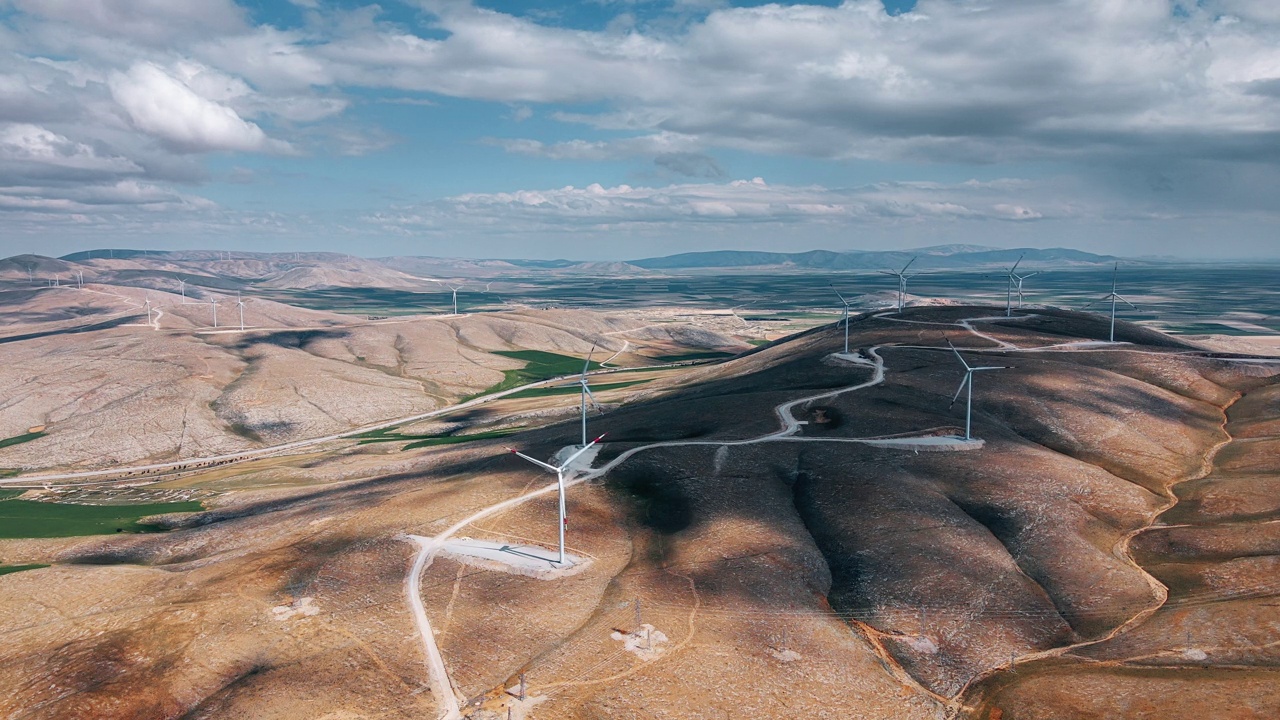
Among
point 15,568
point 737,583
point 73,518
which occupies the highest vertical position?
point 737,583

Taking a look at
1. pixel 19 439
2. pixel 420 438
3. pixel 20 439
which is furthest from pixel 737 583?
pixel 19 439

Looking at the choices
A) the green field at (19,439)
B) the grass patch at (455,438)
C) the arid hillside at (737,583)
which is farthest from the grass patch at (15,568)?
the green field at (19,439)

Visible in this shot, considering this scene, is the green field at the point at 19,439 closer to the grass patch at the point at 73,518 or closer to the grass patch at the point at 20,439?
the grass patch at the point at 20,439

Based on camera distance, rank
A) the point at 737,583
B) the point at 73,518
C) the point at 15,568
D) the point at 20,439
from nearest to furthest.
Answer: the point at 737,583, the point at 15,568, the point at 73,518, the point at 20,439

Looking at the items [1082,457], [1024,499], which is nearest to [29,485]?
[1024,499]

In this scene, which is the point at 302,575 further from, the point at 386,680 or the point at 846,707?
the point at 846,707

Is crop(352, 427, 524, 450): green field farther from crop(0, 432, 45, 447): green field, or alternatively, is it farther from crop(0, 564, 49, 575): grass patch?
crop(0, 564, 49, 575): grass patch

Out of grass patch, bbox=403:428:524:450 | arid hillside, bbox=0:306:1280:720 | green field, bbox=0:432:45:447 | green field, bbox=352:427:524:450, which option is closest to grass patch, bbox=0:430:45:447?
green field, bbox=0:432:45:447

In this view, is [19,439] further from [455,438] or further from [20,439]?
[455,438]
